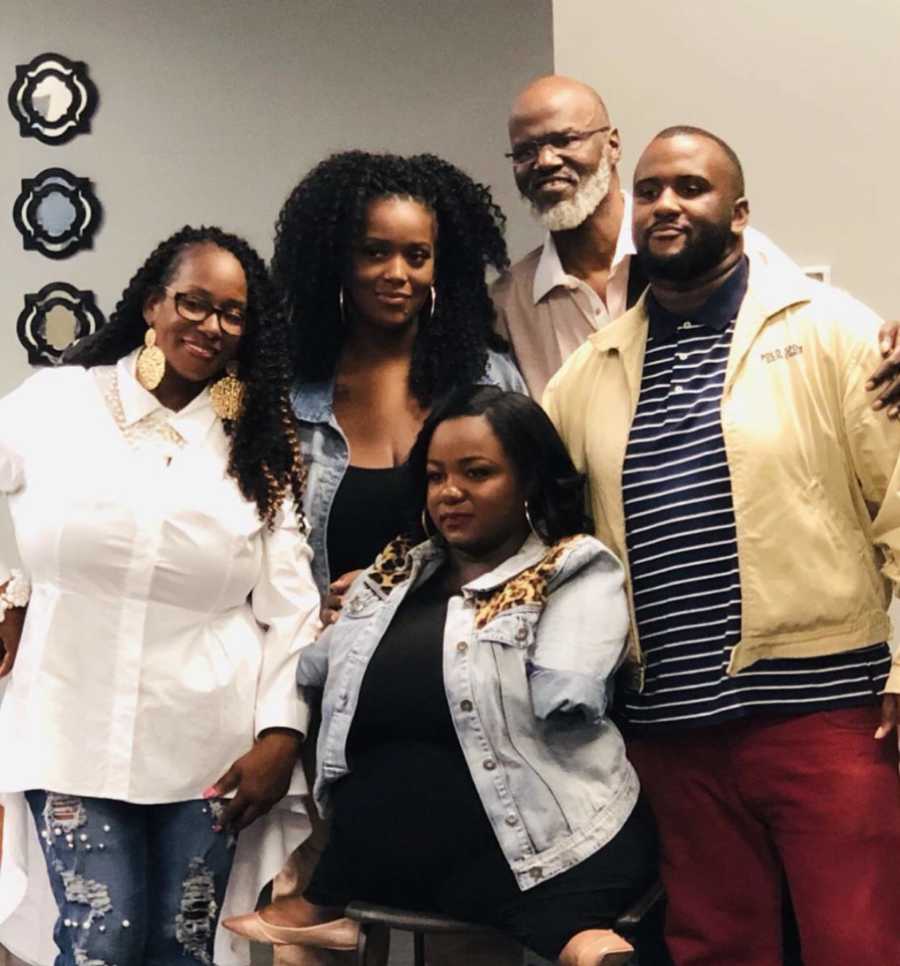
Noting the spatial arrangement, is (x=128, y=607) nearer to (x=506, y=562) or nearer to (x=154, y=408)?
(x=154, y=408)

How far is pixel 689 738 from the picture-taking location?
226cm

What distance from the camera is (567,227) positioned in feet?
9.13

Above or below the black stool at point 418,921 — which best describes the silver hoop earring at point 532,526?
above

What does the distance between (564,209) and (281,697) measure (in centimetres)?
108

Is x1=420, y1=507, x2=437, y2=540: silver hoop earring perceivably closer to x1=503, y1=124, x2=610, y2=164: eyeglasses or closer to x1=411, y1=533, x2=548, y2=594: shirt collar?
x1=411, y1=533, x2=548, y2=594: shirt collar

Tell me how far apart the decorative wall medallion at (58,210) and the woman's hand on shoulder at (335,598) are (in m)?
2.59

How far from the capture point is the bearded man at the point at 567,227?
9.14 feet

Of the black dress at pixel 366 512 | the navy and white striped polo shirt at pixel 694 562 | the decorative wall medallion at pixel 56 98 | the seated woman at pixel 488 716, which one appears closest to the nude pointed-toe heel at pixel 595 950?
the seated woman at pixel 488 716

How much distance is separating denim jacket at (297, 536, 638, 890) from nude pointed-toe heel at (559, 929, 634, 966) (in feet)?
0.34

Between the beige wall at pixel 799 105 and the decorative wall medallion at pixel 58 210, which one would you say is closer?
the beige wall at pixel 799 105

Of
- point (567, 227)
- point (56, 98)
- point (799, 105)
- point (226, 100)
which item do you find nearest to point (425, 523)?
point (567, 227)

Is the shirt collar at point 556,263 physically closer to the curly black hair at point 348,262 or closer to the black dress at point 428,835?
the curly black hair at point 348,262

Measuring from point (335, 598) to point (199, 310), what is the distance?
0.53 metres

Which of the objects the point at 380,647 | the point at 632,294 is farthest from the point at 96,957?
the point at 632,294
